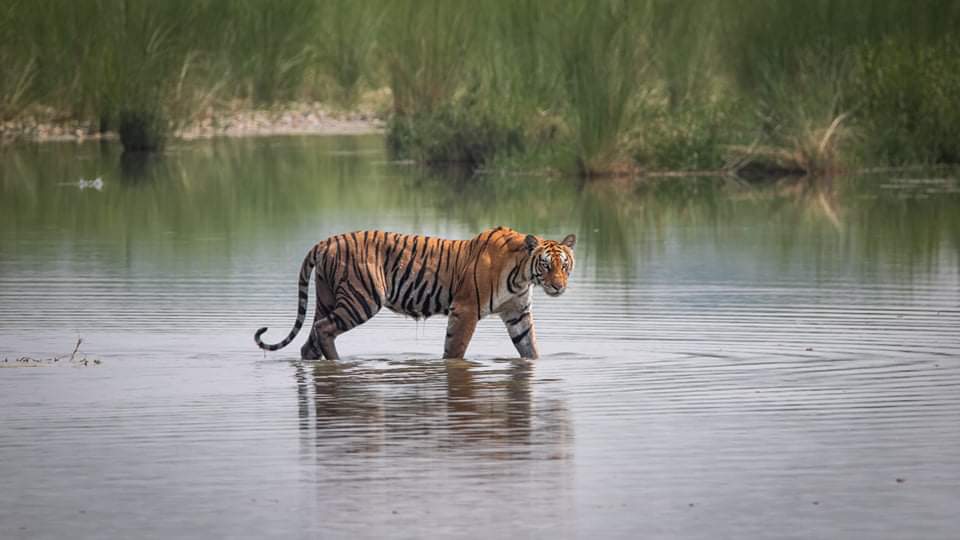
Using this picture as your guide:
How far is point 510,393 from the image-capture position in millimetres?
11375

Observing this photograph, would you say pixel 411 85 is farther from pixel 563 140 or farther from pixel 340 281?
pixel 340 281

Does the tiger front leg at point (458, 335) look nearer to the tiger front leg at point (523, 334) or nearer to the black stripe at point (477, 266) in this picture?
the black stripe at point (477, 266)

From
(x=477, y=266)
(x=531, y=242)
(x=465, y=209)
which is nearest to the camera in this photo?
(x=531, y=242)

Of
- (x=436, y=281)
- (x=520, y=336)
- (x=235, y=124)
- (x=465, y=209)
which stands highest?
(x=235, y=124)

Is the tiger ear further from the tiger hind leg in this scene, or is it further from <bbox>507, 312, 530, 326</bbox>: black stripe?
the tiger hind leg

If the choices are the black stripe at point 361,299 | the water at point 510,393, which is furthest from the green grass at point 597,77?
the black stripe at point 361,299

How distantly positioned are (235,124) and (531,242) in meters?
29.4

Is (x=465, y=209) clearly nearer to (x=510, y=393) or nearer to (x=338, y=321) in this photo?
(x=338, y=321)

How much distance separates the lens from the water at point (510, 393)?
8219 mm

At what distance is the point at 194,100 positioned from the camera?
39.4m

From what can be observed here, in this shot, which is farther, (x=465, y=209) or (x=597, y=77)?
(x=597, y=77)

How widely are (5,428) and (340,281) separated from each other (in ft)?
10.2

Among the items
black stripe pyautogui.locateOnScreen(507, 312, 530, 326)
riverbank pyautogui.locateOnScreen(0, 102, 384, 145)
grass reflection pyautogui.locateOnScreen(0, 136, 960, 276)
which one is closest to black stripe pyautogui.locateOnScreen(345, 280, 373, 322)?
black stripe pyautogui.locateOnScreen(507, 312, 530, 326)

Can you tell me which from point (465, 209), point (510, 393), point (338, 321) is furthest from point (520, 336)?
point (465, 209)
